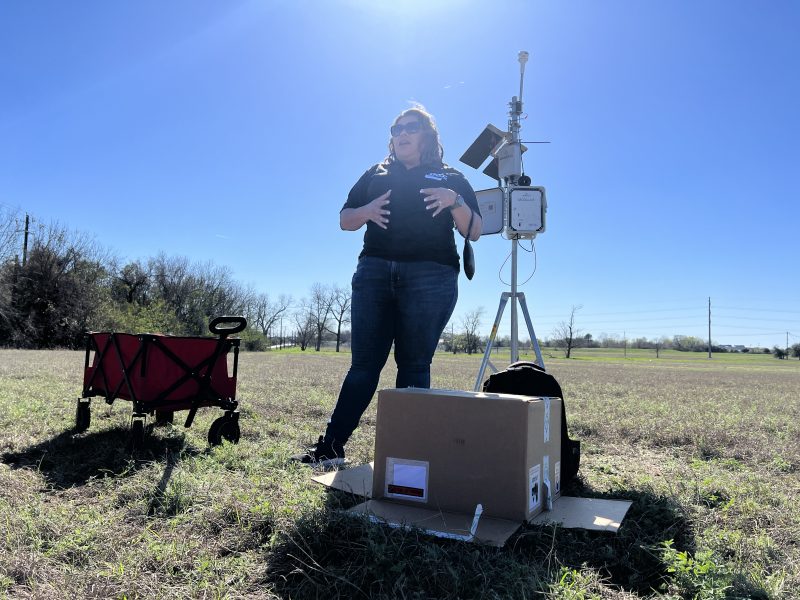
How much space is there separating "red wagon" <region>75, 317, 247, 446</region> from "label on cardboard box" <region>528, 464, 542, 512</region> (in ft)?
7.16

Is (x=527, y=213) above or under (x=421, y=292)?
above

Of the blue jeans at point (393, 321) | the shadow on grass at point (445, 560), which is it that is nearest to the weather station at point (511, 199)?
the blue jeans at point (393, 321)

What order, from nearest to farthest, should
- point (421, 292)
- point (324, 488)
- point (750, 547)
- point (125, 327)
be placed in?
point (750, 547), point (324, 488), point (421, 292), point (125, 327)

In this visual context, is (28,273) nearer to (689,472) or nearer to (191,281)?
(191,281)

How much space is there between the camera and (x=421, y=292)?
2793 mm

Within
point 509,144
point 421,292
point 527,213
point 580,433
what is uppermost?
point 509,144

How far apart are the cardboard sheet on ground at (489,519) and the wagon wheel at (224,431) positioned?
5.03 feet

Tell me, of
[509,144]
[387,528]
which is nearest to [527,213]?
[509,144]

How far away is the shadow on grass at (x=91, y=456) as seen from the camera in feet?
8.73

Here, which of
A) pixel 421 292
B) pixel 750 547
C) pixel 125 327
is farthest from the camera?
pixel 125 327

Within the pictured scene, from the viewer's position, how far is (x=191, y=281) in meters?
50.2

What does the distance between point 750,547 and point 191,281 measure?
53.3 meters

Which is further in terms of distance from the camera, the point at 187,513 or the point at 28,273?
the point at 28,273

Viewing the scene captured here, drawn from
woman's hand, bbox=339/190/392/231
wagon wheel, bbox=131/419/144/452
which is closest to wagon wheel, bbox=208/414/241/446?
wagon wheel, bbox=131/419/144/452
